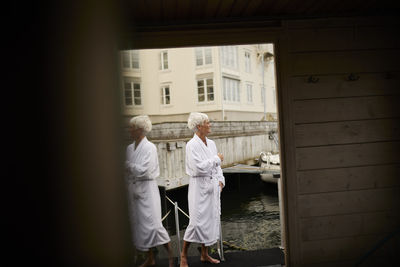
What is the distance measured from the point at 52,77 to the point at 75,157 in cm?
7

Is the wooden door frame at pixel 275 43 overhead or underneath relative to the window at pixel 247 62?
underneath

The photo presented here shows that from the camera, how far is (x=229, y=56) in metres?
19.7

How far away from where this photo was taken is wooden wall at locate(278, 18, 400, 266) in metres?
2.36

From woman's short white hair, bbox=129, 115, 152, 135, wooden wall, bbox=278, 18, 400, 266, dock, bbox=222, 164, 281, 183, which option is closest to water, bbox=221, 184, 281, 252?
dock, bbox=222, 164, 281, 183

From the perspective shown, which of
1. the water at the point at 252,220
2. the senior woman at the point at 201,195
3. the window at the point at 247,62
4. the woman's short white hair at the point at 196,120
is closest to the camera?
the senior woman at the point at 201,195

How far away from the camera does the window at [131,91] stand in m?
0.29

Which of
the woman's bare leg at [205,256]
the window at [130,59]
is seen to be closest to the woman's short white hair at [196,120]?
the woman's bare leg at [205,256]

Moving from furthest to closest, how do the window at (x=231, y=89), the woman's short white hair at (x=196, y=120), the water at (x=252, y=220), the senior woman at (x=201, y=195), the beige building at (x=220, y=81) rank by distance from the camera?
the window at (x=231, y=89), the beige building at (x=220, y=81), the water at (x=252, y=220), the woman's short white hair at (x=196, y=120), the senior woman at (x=201, y=195)

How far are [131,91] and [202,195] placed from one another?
287 cm

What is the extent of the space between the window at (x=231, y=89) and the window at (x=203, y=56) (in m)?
1.68

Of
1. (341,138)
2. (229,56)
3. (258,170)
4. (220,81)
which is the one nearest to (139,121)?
(341,138)

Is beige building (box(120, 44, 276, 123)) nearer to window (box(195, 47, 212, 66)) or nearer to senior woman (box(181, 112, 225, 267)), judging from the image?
window (box(195, 47, 212, 66))

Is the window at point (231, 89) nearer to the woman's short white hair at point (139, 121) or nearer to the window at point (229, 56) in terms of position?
the window at point (229, 56)

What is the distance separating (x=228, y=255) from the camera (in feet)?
11.3
